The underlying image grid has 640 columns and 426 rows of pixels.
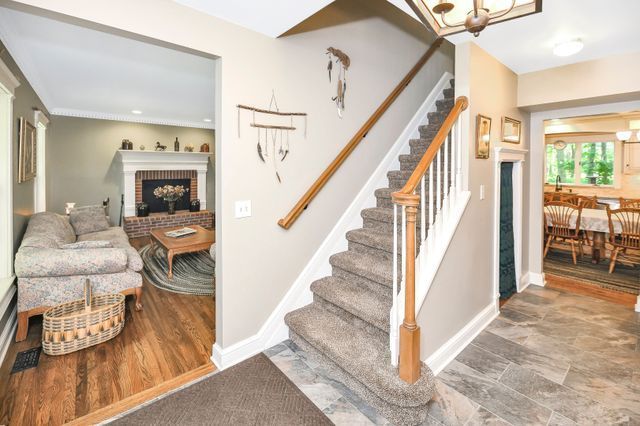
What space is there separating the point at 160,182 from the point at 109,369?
5.44 m

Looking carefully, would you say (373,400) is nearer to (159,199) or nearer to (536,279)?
(536,279)

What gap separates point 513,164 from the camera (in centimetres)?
352

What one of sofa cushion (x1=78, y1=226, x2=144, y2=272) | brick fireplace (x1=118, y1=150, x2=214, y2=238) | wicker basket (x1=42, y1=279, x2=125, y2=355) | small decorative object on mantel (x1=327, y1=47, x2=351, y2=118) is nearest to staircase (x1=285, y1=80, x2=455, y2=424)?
small decorative object on mantel (x1=327, y1=47, x2=351, y2=118)

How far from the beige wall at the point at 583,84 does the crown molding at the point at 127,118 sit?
20.2ft

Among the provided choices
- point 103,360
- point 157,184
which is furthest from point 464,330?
point 157,184

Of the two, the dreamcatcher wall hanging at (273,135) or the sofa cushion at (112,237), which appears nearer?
the dreamcatcher wall hanging at (273,135)

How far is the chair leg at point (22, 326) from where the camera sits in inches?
101

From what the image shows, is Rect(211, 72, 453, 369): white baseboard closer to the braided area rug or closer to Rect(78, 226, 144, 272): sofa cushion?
the braided area rug

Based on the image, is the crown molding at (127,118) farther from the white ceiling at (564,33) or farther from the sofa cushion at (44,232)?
the white ceiling at (564,33)

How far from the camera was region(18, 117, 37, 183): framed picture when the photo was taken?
3113 millimetres

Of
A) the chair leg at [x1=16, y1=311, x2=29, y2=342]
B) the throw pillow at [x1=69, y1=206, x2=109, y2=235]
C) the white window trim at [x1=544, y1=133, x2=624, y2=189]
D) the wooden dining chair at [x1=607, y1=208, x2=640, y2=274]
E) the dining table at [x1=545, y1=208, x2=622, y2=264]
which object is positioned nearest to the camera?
the chair leg at [x1=16, y1=311, x2=29, y2=342]

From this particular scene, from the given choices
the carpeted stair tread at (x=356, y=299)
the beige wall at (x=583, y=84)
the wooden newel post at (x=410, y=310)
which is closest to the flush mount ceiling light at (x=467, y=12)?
the wooden newel post at (x=410, y=310)

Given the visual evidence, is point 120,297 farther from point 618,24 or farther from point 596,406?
point 618,24

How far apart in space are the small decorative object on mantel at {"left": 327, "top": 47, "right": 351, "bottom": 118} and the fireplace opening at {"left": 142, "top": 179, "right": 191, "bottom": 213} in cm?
546
